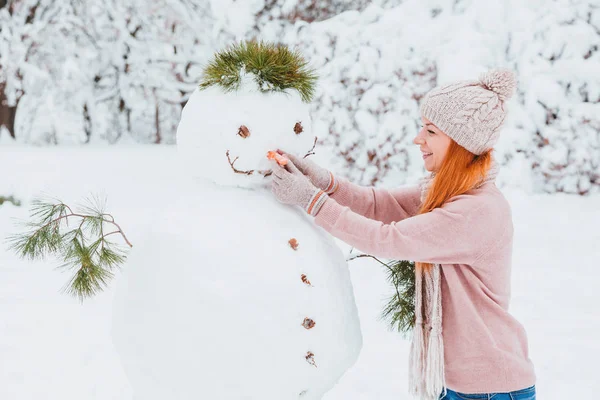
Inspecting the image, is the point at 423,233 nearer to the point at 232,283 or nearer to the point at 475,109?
the point at 475,109

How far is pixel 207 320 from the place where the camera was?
1.44 m

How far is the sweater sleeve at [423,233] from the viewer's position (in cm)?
146

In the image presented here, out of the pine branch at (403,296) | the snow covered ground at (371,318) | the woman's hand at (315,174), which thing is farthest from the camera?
the snow covered ground at (371,318)

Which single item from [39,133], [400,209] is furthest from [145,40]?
[400,209]

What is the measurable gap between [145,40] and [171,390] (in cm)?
968

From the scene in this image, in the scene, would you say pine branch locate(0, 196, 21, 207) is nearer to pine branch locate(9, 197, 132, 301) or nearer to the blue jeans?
pine branch locate(9, 197, 132, 301)

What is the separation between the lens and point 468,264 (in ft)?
5.03

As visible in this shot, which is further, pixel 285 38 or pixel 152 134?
pixel 152 134

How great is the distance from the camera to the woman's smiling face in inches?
63.3

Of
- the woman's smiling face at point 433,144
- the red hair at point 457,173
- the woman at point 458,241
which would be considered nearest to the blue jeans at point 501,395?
the woman at point 458,241

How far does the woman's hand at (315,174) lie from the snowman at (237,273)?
7 cm

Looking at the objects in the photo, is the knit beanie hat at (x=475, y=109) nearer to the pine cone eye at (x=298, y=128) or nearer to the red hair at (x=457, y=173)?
the red hair at (x=457, y=173)

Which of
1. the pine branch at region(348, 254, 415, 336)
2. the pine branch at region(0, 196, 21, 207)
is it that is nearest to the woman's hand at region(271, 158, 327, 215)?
the pine branch at region(348, 254, 415, 336)

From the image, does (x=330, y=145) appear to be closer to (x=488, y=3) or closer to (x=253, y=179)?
(x=488, y=3)
